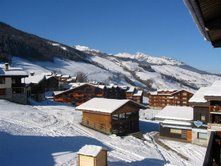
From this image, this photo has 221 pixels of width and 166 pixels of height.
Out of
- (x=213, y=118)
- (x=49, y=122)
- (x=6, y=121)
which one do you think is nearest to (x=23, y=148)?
(x=6, y=121)

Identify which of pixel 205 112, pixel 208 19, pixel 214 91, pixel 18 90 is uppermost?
pixel 208 19

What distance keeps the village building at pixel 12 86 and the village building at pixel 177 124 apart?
23744 mm

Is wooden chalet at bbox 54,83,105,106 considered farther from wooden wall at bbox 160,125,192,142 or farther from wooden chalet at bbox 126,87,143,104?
wooden wall at bbox 160,125,192,142

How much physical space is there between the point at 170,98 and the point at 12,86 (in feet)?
165

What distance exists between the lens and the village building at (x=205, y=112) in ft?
121

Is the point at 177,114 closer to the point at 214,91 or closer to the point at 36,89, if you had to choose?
the point at 214,91

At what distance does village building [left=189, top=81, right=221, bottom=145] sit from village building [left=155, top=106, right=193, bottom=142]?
1.13 m

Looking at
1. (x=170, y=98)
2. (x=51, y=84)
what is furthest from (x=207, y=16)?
(x=51, y=84)

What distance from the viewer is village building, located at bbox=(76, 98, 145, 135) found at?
44062 millimetres

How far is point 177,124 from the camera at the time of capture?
4362cm

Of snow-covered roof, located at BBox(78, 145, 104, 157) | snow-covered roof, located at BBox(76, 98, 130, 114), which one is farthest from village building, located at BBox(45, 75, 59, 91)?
snow-covered roof, located at BBox(78, 145, 104, 157)

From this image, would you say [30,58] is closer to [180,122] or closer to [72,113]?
[72,113]

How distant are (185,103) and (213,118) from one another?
174 feet

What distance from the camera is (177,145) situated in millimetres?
40344
